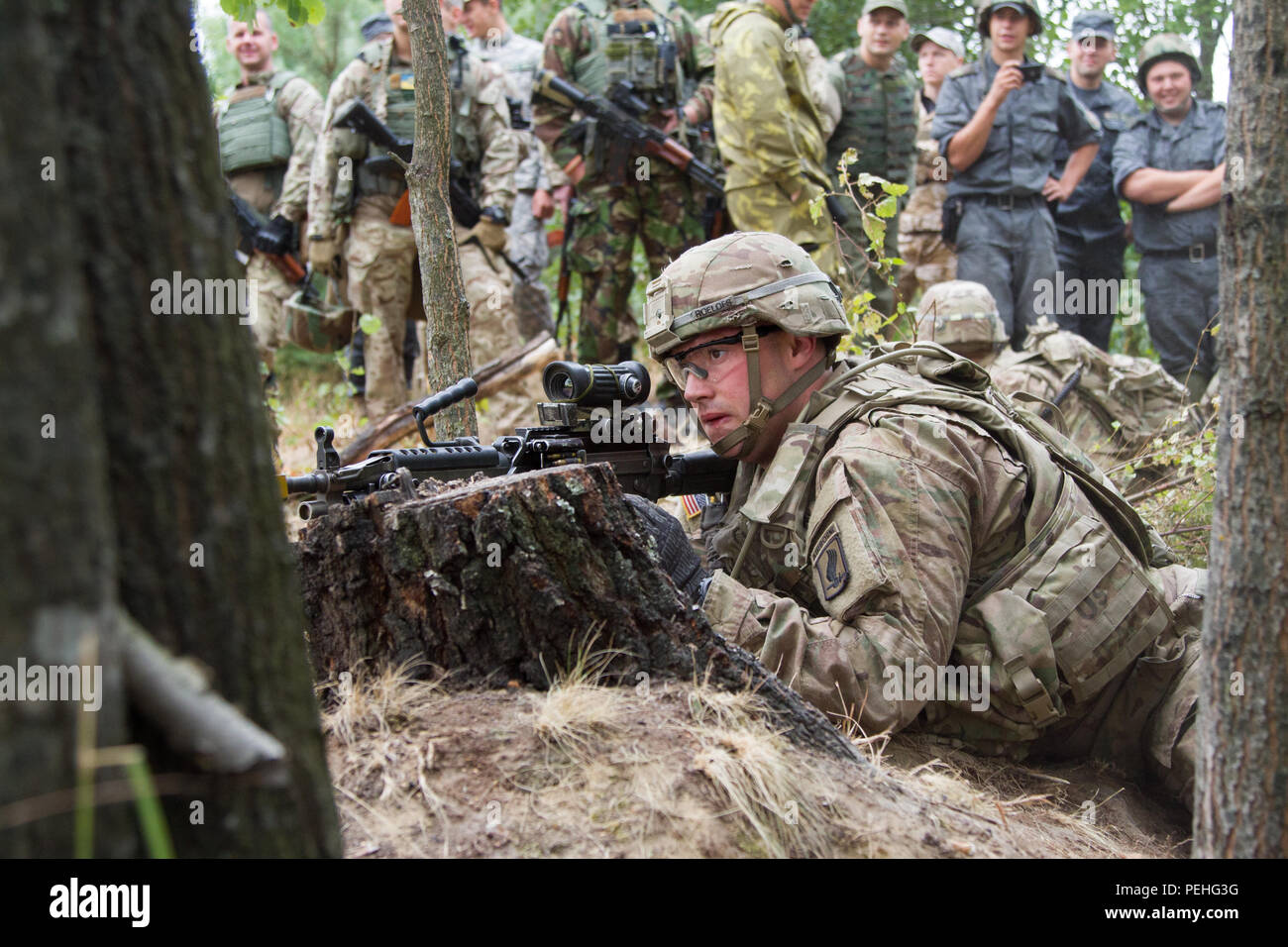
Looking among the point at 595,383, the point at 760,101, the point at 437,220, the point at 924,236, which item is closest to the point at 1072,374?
the point at 760,101

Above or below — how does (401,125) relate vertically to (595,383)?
above

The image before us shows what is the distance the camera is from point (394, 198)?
820cm

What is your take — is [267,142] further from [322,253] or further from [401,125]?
[401,125]

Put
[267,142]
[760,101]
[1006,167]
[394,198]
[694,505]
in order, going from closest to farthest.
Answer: [694,505], [760,101], [394,198], [1006,167], [267,142]

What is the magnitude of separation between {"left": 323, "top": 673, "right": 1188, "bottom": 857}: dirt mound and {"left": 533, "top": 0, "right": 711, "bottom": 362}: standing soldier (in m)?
6.07

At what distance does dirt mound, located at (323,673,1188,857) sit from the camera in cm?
230

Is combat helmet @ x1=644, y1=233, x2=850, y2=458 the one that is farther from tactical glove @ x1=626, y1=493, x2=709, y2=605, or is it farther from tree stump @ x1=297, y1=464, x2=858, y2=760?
tree stump @ x1=297, y1=464, x2=858, y2=760

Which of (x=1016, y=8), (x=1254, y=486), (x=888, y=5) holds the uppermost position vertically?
(x=888, y=5)

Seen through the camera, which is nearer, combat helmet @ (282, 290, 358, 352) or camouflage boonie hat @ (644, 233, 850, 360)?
camouflage boonie hat @ (644, 233, 850, 360)

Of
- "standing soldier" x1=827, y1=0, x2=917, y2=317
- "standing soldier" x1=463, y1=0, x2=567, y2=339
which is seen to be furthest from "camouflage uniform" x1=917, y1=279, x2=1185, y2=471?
"standing soldier" x1=463, y1=0, x2=567, y2=339

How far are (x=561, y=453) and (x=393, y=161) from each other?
4.63m

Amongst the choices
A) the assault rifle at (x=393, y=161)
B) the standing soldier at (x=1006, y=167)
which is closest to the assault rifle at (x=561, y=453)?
the assault rifle at (x=393, y=161)

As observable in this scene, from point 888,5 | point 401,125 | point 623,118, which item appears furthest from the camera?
point 888,5
